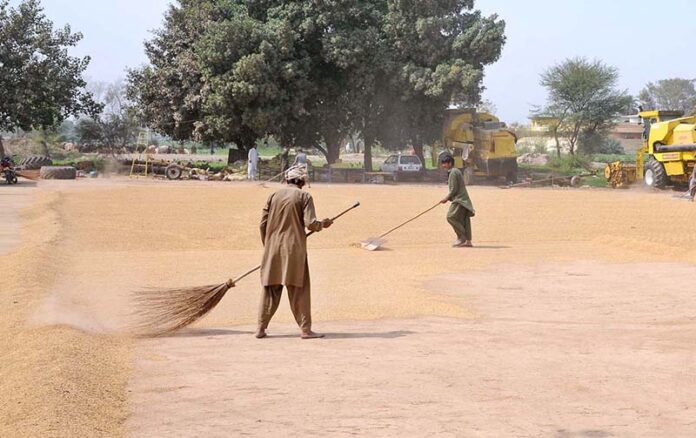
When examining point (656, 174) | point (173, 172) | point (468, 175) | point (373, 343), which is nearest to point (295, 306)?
point (373, 343)

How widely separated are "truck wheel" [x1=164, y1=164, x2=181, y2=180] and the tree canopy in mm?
2571

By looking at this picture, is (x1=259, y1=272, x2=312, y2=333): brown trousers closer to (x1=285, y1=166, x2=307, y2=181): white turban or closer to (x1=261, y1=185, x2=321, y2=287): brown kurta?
(x1=261, y1=185, x2=321, y2=287): brown kurta

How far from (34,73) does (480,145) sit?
21.1 m

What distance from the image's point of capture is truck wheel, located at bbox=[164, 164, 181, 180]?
1617 inches

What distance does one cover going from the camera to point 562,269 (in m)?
13.0

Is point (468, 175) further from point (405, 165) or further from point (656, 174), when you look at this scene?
point (656, 174)

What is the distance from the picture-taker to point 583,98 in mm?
58094

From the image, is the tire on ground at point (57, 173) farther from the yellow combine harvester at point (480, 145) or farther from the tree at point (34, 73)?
the yellow combine harvester at point (480, 145)

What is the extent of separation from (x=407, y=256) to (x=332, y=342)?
6.64m

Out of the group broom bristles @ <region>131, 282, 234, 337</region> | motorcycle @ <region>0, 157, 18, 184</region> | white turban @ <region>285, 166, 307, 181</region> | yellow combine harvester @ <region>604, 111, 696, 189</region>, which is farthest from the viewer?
motorcycle @ <region>0, 157, 18, 184</region>

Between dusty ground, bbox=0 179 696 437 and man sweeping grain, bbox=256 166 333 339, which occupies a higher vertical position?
man sweeping grain, bbox=256 166 333 339

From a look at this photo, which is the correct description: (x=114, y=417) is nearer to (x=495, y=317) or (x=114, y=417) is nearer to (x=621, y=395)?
(x=621, y=395)

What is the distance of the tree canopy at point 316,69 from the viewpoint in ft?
134

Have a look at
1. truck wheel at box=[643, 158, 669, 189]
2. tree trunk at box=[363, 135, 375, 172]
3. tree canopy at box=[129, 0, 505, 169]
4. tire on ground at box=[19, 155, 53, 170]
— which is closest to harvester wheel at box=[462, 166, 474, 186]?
tree canopy at box=[129, 0, 505, 169]
